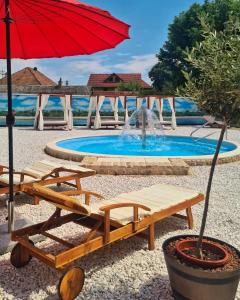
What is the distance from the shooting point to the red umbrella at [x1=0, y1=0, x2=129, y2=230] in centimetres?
323

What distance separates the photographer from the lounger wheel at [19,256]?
11.0 ft

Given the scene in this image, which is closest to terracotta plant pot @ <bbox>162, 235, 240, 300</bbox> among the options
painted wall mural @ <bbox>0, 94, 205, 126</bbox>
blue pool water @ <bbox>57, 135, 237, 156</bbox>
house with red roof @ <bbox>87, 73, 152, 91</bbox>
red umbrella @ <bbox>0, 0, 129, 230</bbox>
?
red umbrella @ <bbox>0, 0, 129, 230</bbox>

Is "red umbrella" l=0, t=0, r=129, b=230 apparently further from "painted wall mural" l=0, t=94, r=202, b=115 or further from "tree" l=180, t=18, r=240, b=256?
"painted wall mural" l=0, t=94, r=202, b=115

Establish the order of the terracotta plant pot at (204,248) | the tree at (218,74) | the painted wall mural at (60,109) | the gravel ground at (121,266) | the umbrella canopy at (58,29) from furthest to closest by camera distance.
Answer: the painted wall mural at (60,109) → the umbrella canopy at (58,29) → the gravel ground at (121,266) → the terracotta plant pot at (204,248) → the tree at (218,74)

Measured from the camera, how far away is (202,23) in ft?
8.93

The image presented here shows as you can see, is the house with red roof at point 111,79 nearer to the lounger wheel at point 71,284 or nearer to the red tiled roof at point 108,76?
the red tiled roof at point 108,76

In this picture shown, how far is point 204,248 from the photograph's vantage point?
3.03 meters

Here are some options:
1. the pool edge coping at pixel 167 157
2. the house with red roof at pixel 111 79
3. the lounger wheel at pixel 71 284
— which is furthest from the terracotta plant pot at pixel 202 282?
the house with red roof at pixel 111 79

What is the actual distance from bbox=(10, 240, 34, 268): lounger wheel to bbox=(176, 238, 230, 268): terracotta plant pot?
1.59 meters

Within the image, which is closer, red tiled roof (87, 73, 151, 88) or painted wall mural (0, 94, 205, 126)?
painted wall mural (0, 94, 205, 126)

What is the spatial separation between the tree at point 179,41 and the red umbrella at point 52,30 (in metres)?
31.2

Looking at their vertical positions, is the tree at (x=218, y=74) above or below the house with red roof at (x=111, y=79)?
below

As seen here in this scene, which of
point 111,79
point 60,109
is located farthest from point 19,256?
point 111,79

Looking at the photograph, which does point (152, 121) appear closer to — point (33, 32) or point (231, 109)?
point (33, 32)
